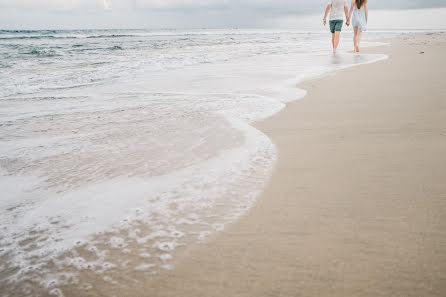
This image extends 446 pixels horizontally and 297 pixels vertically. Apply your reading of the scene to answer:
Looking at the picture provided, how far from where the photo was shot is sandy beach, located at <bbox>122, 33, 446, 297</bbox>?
94cm

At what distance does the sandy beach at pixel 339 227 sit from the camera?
0.94 meters

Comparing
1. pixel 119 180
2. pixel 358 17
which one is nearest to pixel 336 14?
pixel 358 17

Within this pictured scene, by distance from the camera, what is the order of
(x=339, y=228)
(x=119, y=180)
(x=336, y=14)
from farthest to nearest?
(x=336, y=14) < (x=119, y=180) < (x=339, y=228)

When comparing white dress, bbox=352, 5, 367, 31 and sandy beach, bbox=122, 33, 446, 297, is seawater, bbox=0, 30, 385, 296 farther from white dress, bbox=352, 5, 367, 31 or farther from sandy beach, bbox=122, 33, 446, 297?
white dress, bbox=352, 5, 367, 31

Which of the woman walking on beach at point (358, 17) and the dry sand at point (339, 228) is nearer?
the dry sand at point (339, 228)

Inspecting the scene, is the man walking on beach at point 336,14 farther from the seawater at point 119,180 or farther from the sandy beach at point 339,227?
the sandy beach at point 339,227

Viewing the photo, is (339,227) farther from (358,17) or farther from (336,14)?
(358,17)

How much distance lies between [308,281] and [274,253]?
0.53 feet

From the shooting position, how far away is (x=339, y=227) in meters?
1.19

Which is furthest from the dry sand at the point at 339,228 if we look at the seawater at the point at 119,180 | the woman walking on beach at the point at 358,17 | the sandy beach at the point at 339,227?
the woman walking on beach at the point at 358,17

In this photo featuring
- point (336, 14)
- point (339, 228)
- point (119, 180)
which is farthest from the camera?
point (336, 14)

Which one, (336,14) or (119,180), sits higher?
(336,14)

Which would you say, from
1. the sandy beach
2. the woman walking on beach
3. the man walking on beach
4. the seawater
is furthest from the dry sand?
the woman walking on beach

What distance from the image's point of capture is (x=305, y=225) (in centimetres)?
123
